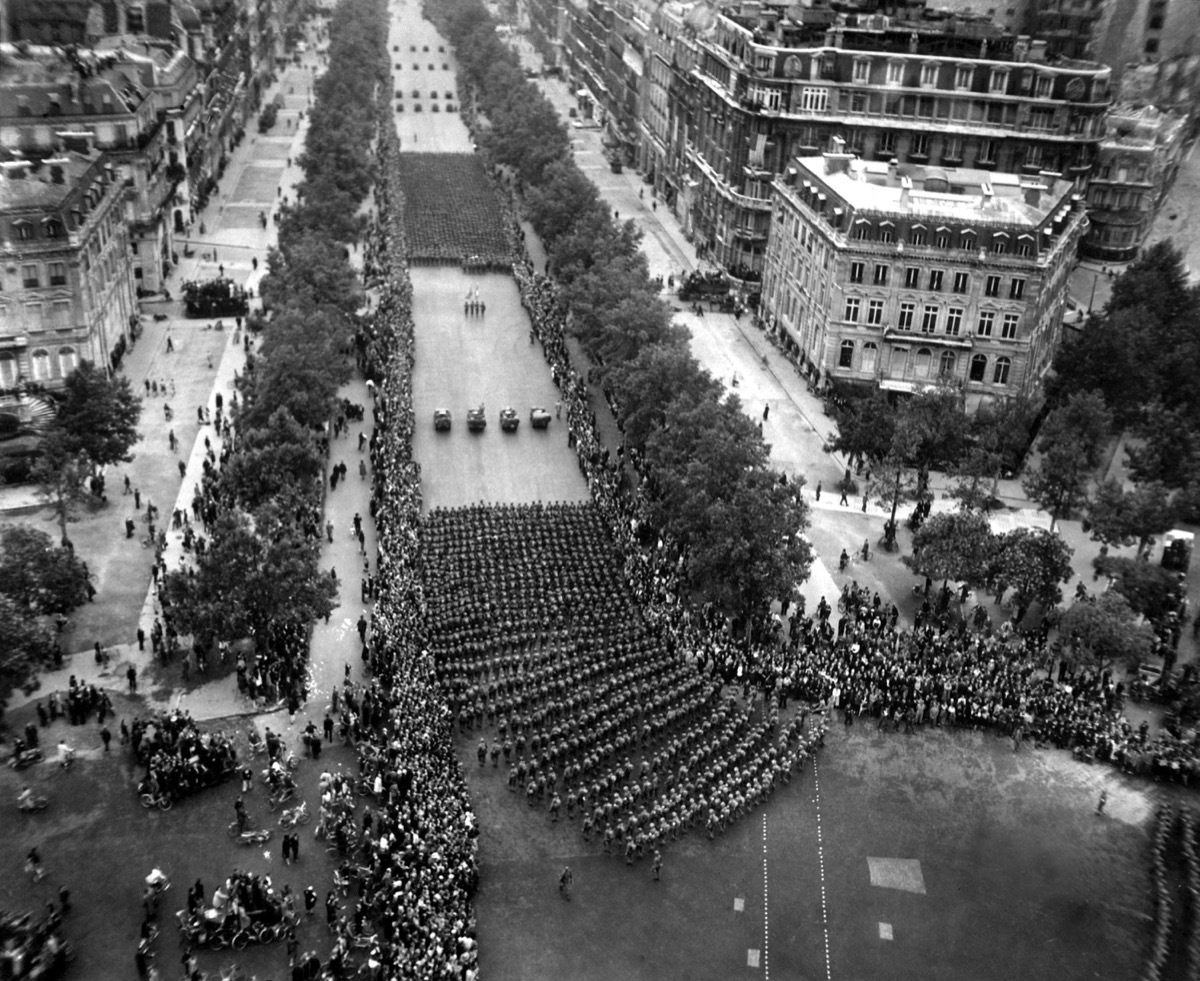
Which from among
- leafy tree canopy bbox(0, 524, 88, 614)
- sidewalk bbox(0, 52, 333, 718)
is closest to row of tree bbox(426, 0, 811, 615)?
sidewalk bbox(0, 52, 333, 718)

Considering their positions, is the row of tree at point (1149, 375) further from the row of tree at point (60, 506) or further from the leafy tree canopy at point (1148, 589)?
the row of tree at point (60, 506)

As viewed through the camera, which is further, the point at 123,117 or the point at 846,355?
the point at 123,117

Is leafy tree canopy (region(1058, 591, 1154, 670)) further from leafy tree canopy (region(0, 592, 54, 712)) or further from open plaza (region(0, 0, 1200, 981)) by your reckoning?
leafy tree canopy (region(0, 592, 54, 712))

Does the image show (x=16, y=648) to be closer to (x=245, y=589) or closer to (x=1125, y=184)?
(x=245, y=589)

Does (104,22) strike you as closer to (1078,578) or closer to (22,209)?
(22,209)

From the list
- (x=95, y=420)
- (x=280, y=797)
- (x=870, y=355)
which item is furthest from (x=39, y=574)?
(x=870, y=355)

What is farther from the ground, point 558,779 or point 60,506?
point 60,506
